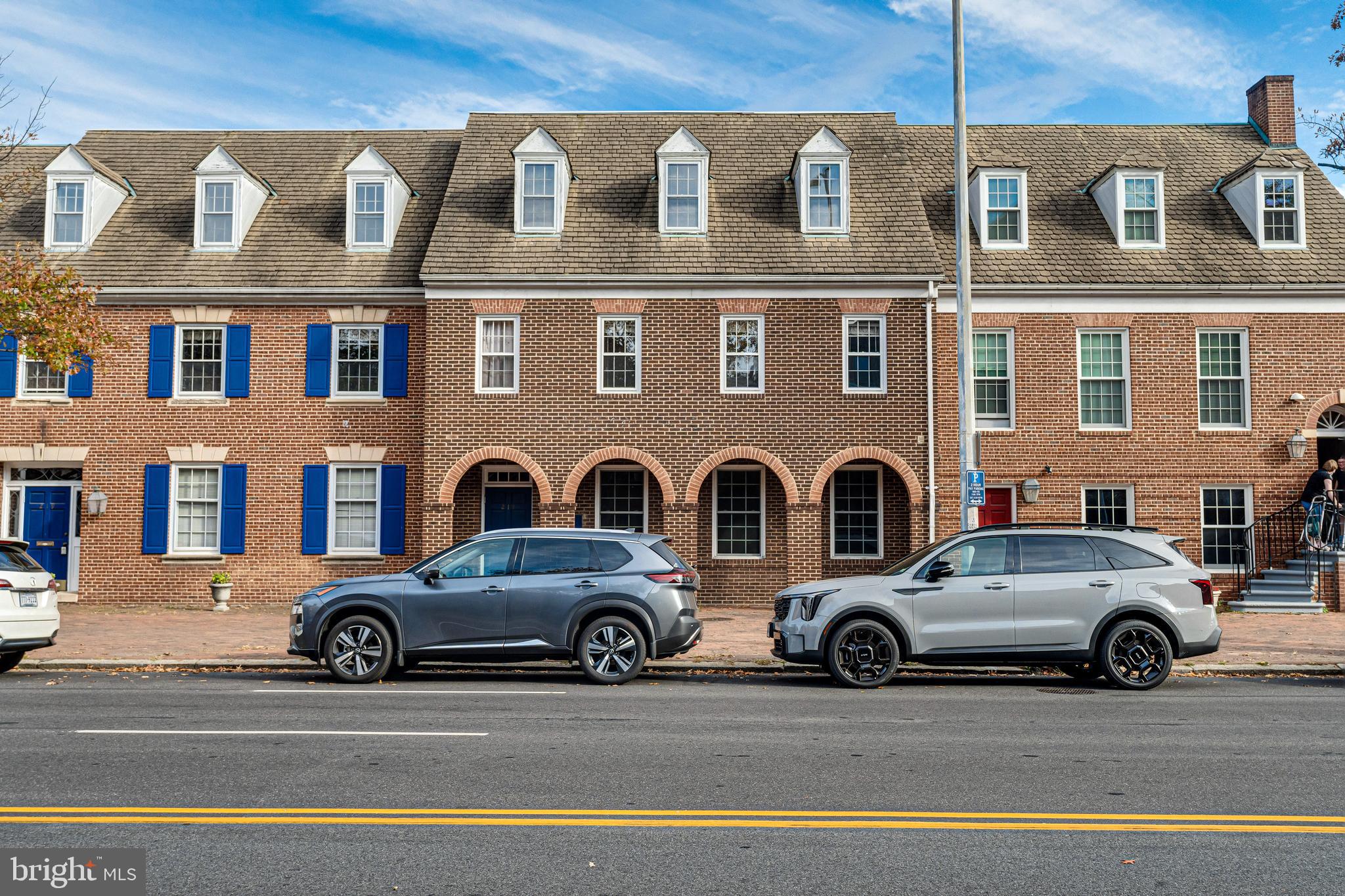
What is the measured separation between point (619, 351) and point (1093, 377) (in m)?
9.39

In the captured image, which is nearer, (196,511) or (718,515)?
(196,511)

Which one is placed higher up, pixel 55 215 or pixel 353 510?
pixel 55 215

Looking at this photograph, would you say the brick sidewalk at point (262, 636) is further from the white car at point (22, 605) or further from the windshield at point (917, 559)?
the windshield at point (917, 559)

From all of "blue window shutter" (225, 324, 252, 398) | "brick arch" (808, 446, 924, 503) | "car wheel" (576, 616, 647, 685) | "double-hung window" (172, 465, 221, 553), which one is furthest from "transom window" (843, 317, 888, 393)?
"double-hung window" (172, 465, 221, 553)

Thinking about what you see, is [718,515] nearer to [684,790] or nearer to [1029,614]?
[1029,614]

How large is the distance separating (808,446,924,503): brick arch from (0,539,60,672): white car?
1266 cm

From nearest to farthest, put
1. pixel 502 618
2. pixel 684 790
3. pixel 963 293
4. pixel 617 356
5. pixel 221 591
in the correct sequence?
1. pixel 684 790
2. pixel 502 618
3. pixel 963 293
4. pixel 221 591
5. pixel 617 356

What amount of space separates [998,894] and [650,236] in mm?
17679

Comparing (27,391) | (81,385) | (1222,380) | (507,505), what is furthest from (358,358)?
(1222,380)

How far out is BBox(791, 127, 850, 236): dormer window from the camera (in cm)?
2112

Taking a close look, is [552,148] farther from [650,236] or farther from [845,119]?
[845,119]

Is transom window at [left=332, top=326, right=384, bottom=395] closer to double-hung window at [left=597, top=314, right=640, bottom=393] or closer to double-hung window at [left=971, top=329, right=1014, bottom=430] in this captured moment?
double-hung window at [left=597, top=314, right=640, bottom=393]

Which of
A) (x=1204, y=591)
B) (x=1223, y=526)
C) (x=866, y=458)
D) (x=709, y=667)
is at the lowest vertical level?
(x=709, y=667)

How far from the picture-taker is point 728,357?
67.7 ft
